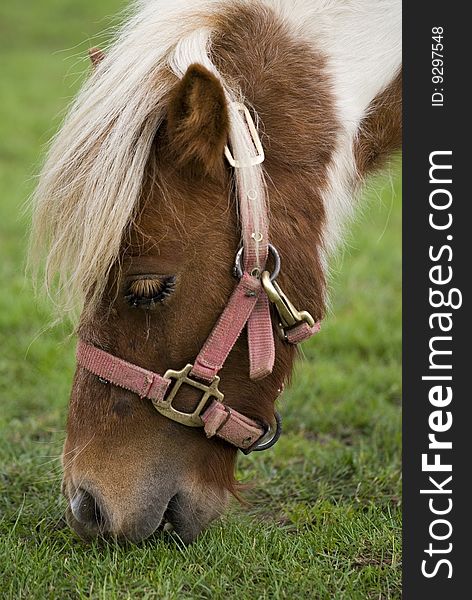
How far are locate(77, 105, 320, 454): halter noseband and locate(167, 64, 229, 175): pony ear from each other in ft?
0.27

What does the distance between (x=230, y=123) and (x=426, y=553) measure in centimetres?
141

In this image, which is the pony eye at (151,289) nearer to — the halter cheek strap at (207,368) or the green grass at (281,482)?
the halter cheek strap at (207,368)

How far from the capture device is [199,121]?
2.48 meters

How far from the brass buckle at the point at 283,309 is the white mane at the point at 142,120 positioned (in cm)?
19

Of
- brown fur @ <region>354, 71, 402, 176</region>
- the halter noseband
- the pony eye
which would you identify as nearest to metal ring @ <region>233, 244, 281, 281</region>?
the halter noseband

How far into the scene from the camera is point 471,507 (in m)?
2.72

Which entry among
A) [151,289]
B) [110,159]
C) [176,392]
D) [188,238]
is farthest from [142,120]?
[176,392]

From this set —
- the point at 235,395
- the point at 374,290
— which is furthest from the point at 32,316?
the point at 235,395

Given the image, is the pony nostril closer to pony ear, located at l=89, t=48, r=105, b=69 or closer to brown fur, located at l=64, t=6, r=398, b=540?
brown fur, located at l=64, t=6, r=398, b=540

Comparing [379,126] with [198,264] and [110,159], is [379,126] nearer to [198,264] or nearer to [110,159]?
[198,264]

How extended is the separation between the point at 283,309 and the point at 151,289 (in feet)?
1.34

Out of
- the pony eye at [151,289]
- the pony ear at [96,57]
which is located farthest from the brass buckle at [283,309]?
the pony ear at [96,57]

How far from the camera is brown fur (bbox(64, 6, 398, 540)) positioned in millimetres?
2598

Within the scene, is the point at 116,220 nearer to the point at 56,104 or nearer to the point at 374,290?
the point at 374,290
